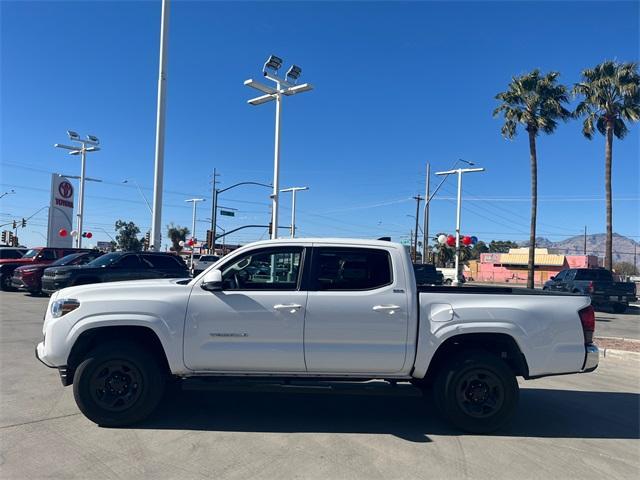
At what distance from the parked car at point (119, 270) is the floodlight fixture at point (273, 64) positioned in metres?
8.31

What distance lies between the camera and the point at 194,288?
513 centimetres

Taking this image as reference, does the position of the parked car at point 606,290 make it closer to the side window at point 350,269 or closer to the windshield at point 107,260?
the windshield at point 107,260

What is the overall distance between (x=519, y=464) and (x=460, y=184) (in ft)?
101

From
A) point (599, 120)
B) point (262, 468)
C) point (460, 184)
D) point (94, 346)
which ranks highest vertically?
point (599, 120)

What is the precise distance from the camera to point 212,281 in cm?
500

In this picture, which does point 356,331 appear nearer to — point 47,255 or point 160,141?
point 160,141

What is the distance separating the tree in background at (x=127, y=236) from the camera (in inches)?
3686

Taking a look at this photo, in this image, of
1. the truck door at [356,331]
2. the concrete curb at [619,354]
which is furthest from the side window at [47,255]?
the concrete curb at [619,354]

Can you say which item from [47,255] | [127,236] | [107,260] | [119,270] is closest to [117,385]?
[119,270]

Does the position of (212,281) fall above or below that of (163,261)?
below

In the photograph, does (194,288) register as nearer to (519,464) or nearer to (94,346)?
(94,346)

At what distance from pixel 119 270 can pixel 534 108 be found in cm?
2483

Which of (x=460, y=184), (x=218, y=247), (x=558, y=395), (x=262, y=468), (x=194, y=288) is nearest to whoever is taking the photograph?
(x=262, y=468)

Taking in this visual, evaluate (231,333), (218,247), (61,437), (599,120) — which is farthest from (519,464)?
(218,247)
